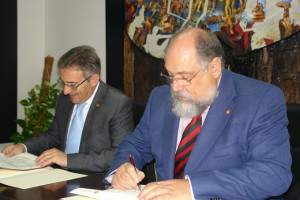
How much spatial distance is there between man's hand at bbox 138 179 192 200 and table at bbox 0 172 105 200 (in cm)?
38

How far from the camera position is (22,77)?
5.59 meters

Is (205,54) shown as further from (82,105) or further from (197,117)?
(82,105)

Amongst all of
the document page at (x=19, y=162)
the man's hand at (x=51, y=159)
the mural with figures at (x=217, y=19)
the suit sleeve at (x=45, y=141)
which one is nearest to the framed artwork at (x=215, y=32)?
the mural with figures at (x=217, y=19)

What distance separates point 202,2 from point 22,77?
3260mm

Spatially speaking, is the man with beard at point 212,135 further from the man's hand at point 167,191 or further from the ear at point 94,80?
the ear at point 94,80

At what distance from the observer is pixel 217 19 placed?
3369mm

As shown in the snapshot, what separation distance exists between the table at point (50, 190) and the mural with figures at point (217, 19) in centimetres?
192

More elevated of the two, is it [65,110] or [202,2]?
[202,2]

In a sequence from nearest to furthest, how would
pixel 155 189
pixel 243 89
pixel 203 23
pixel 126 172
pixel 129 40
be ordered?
pixel 155 189
pixel 126 172
pixel 243 89
pixel 203 23
pixel 129 40

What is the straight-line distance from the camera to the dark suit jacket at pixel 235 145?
1.57 m

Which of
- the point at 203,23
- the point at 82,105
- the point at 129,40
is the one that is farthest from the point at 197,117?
the point at 129,40

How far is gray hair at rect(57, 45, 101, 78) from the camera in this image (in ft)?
9.21

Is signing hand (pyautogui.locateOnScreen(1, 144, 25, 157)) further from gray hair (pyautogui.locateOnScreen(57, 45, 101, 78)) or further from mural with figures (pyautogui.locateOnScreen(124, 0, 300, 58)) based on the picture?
mural with figures (pyautogui.locateOnScreen(124, 0, 300, 58))

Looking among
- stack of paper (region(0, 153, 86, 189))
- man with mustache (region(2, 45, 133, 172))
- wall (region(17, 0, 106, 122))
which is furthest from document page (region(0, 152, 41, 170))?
wall (region(17, 0, 106, 122))
